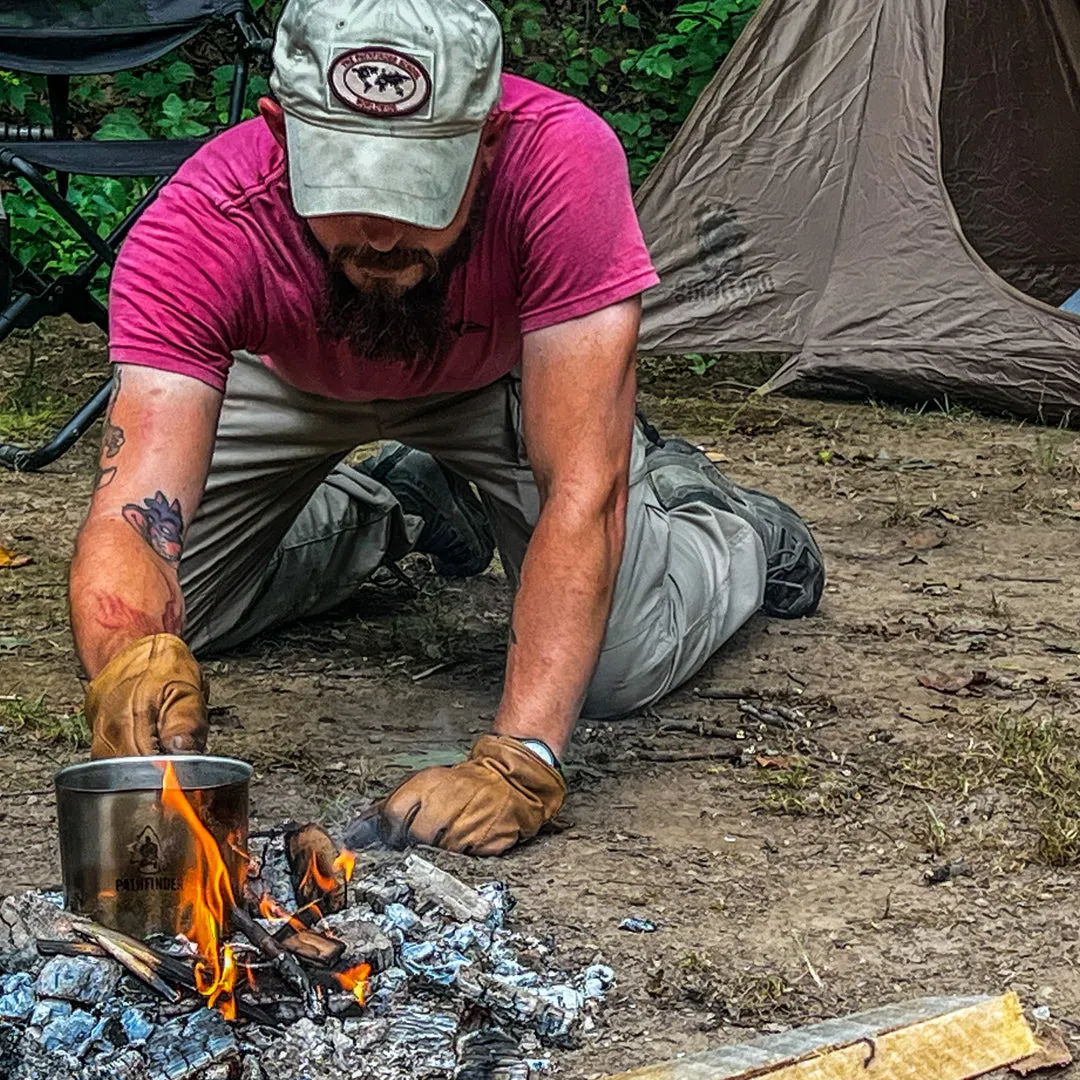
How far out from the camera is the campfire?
2.07 meters

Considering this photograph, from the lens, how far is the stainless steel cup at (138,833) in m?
2.10

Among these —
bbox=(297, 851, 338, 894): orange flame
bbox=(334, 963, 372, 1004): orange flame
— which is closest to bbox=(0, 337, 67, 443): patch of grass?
bbox=(297, 851, 338, 894): orange flame

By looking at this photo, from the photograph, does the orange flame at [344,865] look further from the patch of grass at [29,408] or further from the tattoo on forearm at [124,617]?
the patch of grass at [29,408]

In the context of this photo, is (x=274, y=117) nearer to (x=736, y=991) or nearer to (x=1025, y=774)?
(x=736, y=991)

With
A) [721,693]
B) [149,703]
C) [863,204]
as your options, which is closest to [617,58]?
[863,204]

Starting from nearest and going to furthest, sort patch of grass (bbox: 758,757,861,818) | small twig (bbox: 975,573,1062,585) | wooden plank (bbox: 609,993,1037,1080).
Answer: wooden plank (bbox: 609,993,1037,1080), patch of grass (bbox: 758,757,861,818), small twig (bbox: 975,573,1062,585)

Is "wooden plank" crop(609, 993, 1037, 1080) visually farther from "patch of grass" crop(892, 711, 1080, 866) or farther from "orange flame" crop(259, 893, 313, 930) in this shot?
"patch of grass" crop(892, 711, 1080, 866)

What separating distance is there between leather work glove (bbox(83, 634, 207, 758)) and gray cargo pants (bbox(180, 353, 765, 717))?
3.21 ft

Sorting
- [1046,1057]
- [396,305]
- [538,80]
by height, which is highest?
[396,305]

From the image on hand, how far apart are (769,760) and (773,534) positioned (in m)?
0.93

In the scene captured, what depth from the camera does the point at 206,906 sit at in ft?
7.14

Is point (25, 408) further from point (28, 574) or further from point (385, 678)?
point (385, 678)

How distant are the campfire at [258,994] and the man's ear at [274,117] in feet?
3.76

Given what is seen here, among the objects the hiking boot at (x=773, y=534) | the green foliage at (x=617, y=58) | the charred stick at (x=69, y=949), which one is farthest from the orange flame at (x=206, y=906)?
the green foliage at (x=617, y=58)
